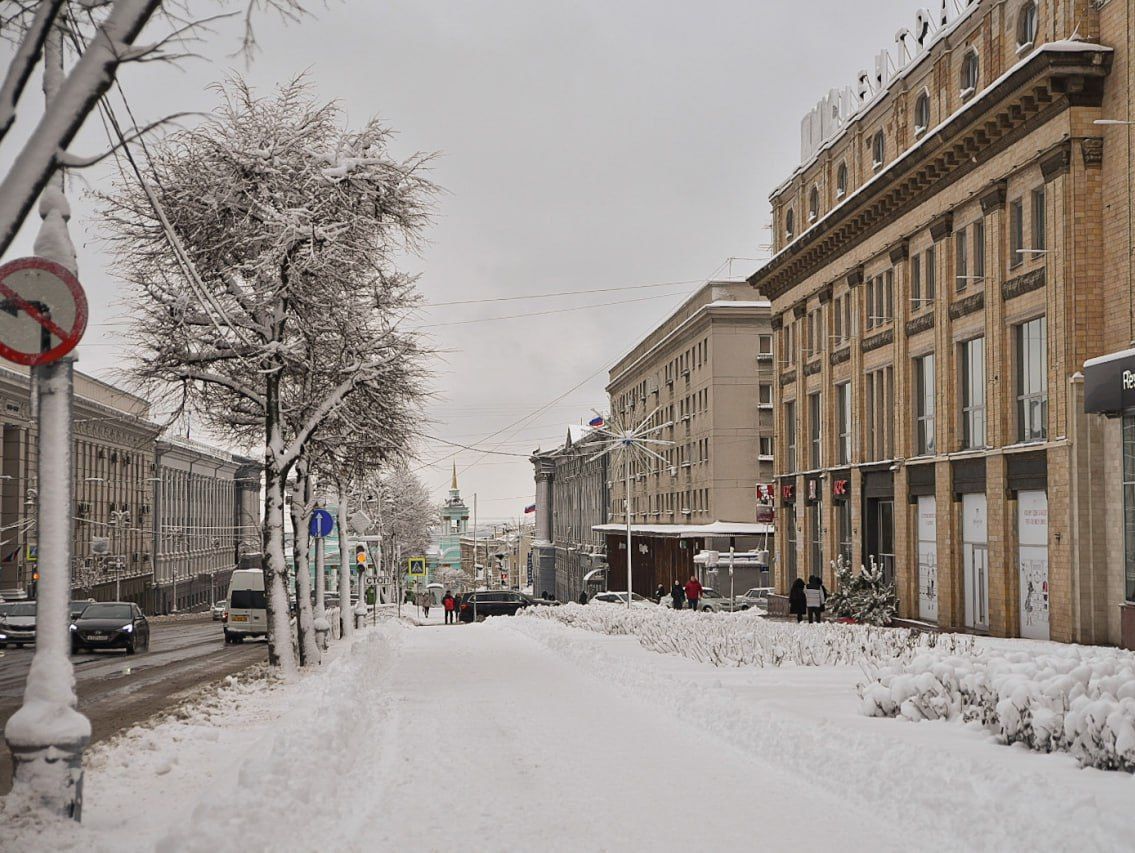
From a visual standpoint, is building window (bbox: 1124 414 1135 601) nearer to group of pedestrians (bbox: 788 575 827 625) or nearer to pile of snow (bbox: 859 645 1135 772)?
group of pedestrians (bbox: 788 575 827 625)

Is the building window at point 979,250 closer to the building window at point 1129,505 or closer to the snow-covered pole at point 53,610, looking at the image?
the building window at point 1129,505

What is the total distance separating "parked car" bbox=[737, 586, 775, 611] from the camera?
59.7m

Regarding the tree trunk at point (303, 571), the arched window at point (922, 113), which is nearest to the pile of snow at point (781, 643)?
the tree trunk at point (303, 571)

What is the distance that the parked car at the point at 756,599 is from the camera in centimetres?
5971

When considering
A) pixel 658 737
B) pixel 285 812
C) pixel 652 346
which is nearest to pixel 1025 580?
pixel 658 737

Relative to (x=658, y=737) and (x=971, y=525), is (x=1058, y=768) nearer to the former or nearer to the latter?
(x=658, y=737)

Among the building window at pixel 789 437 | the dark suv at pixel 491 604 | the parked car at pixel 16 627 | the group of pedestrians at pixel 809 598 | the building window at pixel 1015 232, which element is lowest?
the dark suv at pixel 491 604

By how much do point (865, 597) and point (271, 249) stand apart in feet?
82.8

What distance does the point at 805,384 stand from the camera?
52375mm

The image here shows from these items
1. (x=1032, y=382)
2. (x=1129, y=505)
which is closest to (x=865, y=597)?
(x=1032, y=382)

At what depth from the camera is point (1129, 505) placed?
27734mm

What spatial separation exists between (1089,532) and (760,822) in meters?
22.1

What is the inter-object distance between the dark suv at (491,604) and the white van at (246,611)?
17928mm

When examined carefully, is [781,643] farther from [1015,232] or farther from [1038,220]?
[1015,232]
